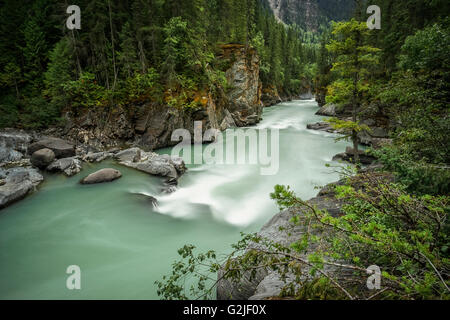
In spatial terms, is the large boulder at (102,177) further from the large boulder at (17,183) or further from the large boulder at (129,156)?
the large boulder at (17,183)

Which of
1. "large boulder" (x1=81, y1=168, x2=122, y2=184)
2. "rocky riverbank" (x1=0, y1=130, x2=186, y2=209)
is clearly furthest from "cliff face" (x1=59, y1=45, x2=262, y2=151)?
"large boulder" (x1=81, y1=168, x2=122, y2=184)

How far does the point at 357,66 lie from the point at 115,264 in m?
12.9

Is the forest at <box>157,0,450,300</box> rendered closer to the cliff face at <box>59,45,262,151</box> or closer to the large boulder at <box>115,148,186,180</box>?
the large boulder at <box>115,148,186,180</box>

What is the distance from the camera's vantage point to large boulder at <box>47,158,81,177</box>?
1092 cm

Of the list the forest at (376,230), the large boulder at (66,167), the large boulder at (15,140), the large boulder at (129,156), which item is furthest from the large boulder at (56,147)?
the forest at (376,230)

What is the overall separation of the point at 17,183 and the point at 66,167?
2330 mm

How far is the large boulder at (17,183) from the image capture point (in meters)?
8.17

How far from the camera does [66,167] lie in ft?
37.0

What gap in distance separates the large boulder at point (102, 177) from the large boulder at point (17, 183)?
204 cm

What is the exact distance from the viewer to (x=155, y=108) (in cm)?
1645

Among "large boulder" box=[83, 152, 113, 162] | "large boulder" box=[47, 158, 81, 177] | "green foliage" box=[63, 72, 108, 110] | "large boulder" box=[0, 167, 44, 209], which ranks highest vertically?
"green foliage" box=[63, 72, 108, 110]

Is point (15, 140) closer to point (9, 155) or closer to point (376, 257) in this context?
point (9, 155)

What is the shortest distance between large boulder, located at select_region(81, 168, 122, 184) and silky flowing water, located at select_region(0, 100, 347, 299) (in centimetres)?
34
